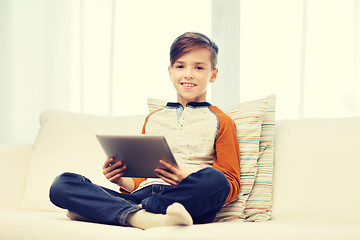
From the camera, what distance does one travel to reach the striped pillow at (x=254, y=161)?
1.44 m

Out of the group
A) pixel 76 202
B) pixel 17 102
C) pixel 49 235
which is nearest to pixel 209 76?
pixel 76 202

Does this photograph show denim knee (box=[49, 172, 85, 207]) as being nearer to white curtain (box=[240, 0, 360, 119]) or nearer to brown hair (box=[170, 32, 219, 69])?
brown hair (box=[170, 32, 219, 69])

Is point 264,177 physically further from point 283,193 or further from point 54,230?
point 54,230

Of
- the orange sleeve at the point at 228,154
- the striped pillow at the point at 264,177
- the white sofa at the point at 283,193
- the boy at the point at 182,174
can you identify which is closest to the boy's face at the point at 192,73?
the boy at the point at 182,174

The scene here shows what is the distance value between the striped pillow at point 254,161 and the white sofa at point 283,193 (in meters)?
0.05

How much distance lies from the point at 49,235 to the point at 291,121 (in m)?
0.96

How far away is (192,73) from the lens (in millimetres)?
1518

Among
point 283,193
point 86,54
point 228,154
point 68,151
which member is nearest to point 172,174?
point 228,154

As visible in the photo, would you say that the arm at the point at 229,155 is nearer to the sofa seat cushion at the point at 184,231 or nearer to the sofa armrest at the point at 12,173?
the sofa seat cushion at the point at 184,231

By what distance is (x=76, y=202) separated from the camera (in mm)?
1274

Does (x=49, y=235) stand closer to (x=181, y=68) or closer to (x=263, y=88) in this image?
(x=181, y=68)

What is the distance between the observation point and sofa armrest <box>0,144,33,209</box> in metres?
1.86

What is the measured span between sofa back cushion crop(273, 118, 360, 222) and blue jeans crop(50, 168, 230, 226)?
0.34m

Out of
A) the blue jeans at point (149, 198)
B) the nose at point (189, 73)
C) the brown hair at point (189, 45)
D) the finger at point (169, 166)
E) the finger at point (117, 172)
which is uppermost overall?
the brown hair at point (189, 45)
